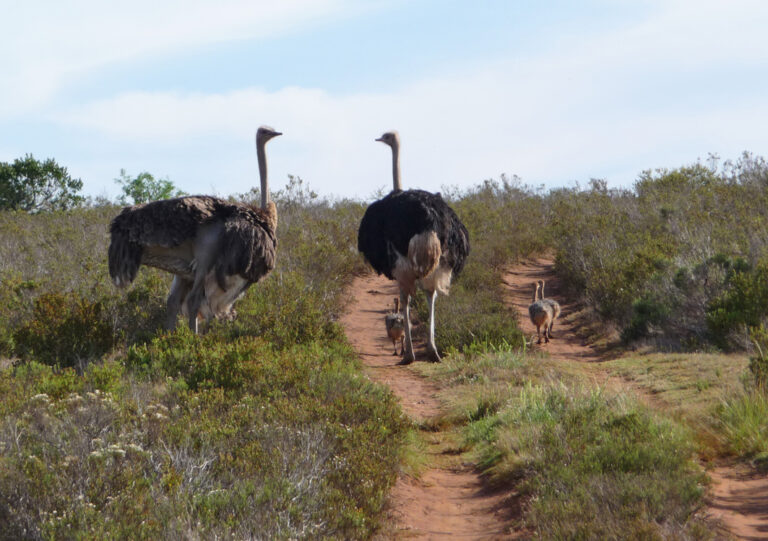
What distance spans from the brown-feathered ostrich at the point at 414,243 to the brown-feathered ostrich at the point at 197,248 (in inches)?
49.9

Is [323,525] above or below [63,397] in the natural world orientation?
below

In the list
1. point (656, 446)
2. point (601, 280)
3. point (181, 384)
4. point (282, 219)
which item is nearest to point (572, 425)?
point (656, 446)

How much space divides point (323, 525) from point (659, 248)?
10.2m

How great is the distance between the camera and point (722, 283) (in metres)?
10.3

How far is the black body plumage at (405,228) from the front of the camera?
29.7 ft

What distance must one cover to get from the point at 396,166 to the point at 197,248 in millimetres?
3305

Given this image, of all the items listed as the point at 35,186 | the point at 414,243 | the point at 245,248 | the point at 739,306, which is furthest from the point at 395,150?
the point at 35,186

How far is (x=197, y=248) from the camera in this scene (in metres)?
8.48

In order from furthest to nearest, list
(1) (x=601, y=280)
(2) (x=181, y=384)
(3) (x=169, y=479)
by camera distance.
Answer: (1) (x=601, y=280) < (2) (x=181, y=384) < (3) (x=169, y=479)

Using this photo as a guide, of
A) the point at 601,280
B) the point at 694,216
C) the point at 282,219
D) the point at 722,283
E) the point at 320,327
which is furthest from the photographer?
the point at 282,219

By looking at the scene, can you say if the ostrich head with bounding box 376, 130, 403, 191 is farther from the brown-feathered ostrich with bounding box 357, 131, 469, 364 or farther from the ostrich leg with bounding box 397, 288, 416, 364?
the ostrich leg with bounding box 397, 288, 416, 364

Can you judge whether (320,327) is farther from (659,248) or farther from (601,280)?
(659,248)

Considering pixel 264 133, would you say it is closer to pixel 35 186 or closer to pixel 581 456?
pixel 581 456

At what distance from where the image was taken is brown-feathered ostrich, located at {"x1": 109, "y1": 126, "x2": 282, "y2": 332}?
814cm
